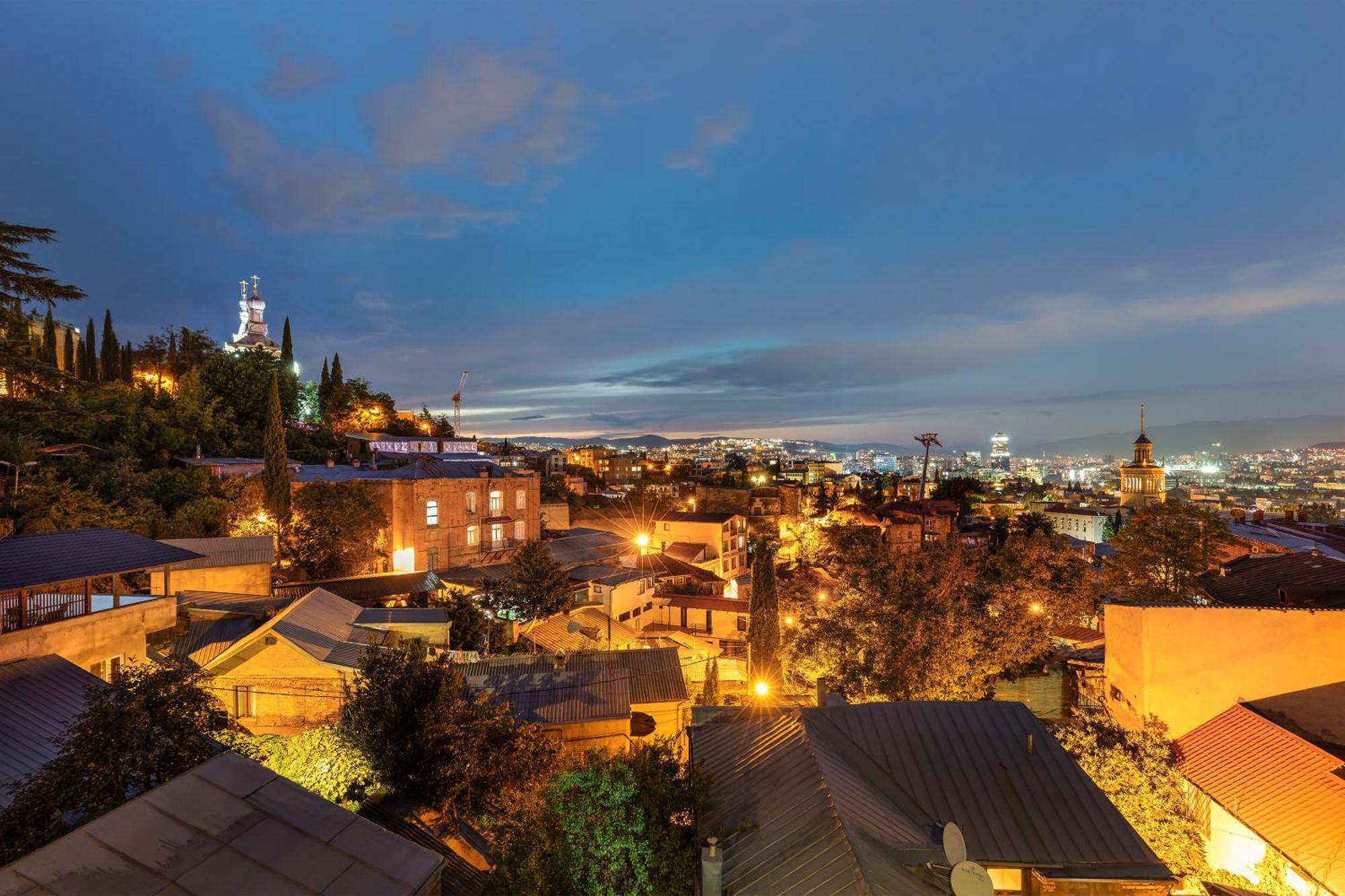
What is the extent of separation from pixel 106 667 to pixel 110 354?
4492cm

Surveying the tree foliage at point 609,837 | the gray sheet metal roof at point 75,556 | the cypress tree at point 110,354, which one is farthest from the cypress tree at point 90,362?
the tree foliage at point 609,837

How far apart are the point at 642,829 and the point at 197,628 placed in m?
16.3

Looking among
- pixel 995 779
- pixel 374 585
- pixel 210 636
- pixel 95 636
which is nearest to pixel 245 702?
pixel 95 636

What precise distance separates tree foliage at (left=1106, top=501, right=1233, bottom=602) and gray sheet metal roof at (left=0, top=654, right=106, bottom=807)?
89.0 ft

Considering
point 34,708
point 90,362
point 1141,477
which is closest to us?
point 34,708

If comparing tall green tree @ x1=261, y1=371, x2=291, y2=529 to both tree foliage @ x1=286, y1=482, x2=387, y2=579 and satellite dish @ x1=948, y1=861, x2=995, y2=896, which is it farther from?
satellite dish @ x1=948, y1=861, x2=995, y2=896

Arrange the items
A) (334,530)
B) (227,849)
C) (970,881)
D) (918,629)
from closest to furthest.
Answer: (227,849)
(970,881)
(918,629)
(334,530)

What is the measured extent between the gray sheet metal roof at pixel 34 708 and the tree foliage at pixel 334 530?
14.4m

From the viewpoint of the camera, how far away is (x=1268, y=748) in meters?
12.4

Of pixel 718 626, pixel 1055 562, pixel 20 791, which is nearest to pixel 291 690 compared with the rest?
pixel 20 791

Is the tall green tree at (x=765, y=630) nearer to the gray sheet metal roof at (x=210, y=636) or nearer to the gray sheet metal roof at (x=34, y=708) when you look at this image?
the gray sheet metal roof at (x=210, y=636)

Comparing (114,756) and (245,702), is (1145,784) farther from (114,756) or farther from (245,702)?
(245,702)

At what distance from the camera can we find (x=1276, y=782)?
11586mm

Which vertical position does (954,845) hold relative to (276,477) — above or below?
below
